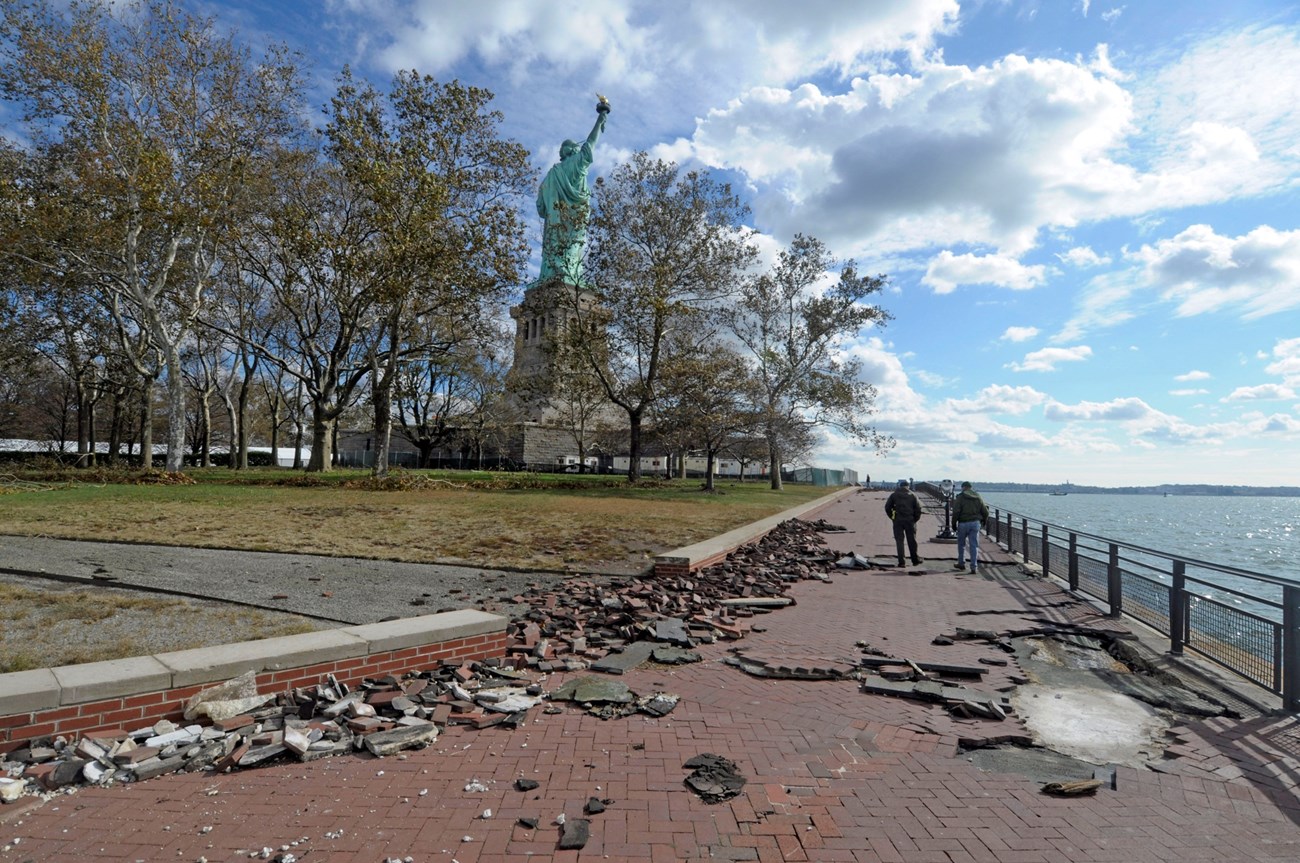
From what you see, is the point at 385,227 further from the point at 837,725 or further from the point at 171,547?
the point at 837,725

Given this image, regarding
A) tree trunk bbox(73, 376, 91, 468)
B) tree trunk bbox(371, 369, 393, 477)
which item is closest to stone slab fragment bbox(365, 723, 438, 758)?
tree trunk bbox(371, 369, 393, 477)

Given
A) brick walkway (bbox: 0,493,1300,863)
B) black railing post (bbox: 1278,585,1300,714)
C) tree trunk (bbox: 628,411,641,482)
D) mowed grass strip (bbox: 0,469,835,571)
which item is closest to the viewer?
brick walkway (bbox: 0,493,1300,863)

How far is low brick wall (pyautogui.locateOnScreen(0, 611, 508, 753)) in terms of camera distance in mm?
4090

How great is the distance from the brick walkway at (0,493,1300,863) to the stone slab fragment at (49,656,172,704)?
2.16ft

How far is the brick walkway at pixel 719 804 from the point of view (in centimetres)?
338

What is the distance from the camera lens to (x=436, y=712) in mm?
4961

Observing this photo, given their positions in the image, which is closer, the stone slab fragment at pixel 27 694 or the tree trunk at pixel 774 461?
the stone slab fragment at pixel 27 694

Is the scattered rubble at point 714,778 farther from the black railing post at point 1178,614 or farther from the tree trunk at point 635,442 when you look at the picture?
the tree trunk at point 635,442

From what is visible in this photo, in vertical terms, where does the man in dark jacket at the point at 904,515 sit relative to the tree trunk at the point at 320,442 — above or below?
below

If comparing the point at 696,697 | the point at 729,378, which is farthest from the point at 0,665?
the point at 729,378

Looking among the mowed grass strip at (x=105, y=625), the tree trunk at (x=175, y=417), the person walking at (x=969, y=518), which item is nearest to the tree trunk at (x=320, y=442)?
the tree trunk at (x=175, y=417)

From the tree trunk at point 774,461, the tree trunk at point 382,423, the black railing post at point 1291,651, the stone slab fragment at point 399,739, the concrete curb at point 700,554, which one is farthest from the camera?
the tree trunk at point 774,461

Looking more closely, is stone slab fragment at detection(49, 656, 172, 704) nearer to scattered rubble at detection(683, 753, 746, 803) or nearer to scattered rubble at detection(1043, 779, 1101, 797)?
scattered rubble at detection(683, 753, 746, 803)

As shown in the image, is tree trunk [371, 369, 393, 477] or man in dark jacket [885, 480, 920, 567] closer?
man in dark jacket [885, 480, 920, 567]
